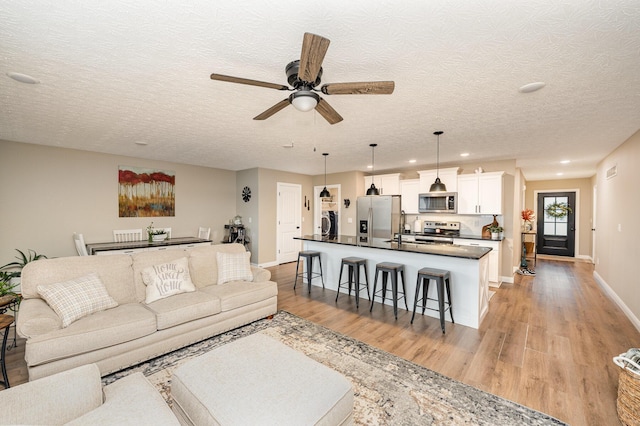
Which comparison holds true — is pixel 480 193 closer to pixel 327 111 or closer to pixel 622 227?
pixel 622 227

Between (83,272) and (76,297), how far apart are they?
40 cm

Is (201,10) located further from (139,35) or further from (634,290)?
(634,290)

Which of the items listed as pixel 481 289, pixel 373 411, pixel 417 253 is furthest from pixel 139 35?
pixel 481 289

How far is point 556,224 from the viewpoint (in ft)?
28.6

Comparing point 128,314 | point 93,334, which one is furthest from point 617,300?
point 93,334

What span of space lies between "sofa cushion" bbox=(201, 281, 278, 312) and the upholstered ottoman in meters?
1.22

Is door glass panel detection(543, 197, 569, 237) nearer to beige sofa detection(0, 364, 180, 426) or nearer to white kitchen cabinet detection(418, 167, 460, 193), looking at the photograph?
white kitchen cabinet detection(418, 167, 460, 193)

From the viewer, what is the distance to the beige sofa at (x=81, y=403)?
1248 millimetres

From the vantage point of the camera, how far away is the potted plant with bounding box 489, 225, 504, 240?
5570mm

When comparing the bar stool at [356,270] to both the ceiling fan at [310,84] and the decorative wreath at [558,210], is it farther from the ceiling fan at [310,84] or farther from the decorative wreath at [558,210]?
the decorative wreath at [558,210]

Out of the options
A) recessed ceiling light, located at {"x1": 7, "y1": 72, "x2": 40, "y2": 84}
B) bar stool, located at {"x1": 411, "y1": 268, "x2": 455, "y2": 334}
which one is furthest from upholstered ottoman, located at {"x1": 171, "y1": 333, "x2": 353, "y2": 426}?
recessed ceiling light, located at {"x1": 7, "y1": 72, "x2": 40, "y2": 84}

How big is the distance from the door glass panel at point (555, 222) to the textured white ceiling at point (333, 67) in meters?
5.60

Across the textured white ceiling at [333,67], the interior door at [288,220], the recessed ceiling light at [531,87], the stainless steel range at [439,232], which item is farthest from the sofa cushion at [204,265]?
the stainless steel range at [439,232]

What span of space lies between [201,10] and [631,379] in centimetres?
359
